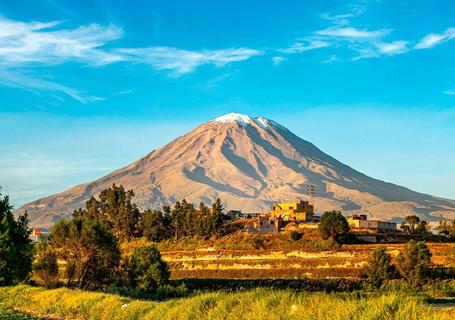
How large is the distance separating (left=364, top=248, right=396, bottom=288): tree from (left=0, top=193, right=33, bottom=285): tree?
3125cm

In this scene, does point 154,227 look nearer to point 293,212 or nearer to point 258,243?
point 258,243

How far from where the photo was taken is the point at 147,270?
52781mm

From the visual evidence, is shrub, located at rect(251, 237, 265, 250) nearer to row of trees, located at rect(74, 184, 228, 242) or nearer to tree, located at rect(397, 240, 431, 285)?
row of trees, located at rect(74, 184, 228, 242)

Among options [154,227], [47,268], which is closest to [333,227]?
[154,227]

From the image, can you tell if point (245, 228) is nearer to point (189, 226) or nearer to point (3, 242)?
point (189, 226)

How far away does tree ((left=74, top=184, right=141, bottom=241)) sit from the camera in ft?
339

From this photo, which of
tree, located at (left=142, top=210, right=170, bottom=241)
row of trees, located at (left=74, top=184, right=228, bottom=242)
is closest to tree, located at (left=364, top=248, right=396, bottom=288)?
row of trees, located at (left=74, top=184, right=228, bottom=242)

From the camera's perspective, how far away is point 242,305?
15102mm

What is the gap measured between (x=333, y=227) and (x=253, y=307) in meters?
68.6

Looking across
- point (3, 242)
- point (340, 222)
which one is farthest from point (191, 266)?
point (3, 242)

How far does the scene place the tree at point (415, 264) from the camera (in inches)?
2172

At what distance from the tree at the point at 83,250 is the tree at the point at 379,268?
2553cm

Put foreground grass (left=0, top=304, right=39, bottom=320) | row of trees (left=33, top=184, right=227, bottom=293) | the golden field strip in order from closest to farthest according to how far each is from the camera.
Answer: foreground grass (left=0, top=304, right=39, bottom=320) < row of trees (left=33, top=184, right=227, bottom=293) < the golden field strip

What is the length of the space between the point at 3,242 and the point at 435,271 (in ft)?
131
